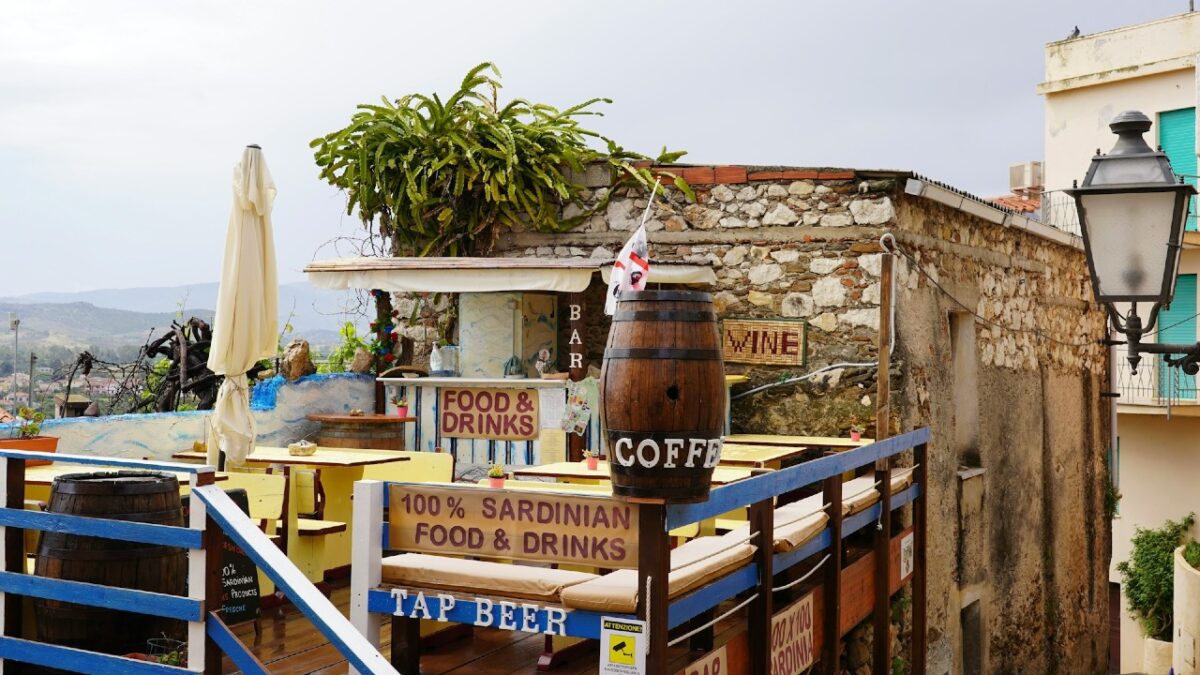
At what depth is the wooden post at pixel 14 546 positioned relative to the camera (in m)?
5.14

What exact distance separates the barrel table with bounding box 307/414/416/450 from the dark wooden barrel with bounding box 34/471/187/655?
171 inches

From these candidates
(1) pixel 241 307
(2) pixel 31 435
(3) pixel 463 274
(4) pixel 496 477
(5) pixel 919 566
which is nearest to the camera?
(4) pixel 496 477

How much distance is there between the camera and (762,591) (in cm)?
559

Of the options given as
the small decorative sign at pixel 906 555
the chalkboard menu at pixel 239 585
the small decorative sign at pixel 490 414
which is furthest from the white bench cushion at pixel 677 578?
the small decorative sign at pixel 490 414

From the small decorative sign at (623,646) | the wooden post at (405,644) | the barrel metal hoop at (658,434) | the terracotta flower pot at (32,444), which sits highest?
the barrel metal hoop at (658,434)

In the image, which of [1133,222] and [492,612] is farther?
[1133,222]

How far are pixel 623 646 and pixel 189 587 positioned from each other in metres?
1.70

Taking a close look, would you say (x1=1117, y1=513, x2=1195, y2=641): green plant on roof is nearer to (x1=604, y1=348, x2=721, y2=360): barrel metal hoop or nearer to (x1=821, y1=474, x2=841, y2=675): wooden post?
(x1=821, y1=474, x2=841, y2=675): wooden post

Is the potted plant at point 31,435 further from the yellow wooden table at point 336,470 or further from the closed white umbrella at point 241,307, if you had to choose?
the yellow wooden table at point 336,470

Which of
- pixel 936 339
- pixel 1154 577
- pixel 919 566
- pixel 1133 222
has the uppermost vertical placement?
pixel 1133 222

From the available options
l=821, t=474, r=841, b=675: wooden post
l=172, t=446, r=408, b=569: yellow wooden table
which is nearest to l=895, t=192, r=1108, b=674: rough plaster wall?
l=821, t=474, r=841, b=675: wooden post

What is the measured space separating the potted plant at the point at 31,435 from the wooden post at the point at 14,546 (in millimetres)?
1940

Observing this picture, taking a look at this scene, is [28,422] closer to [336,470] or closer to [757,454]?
[336,470]

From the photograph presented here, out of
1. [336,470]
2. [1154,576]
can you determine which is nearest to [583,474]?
[336,470]
